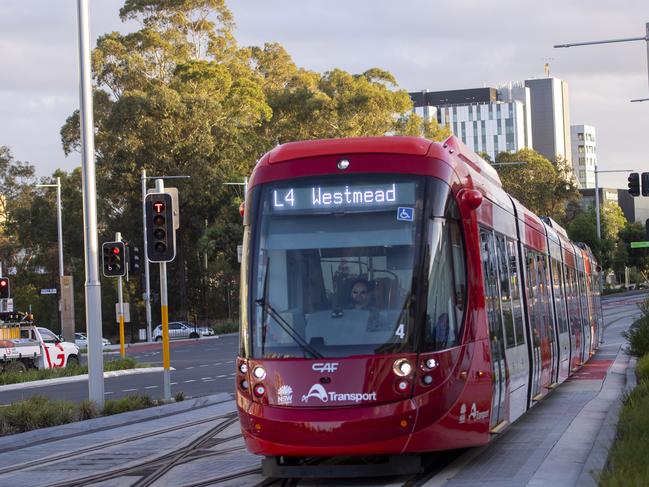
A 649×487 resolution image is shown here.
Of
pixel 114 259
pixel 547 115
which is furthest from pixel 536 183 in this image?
pixel 547 115

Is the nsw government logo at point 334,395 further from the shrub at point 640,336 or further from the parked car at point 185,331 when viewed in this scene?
the parked car at point 185,331

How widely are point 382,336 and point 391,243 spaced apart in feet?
2.91

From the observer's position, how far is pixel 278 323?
10648 millimetres

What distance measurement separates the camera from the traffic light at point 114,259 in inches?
987

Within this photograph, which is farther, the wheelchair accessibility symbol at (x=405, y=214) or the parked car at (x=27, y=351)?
the parked car at (x=27, y=351)

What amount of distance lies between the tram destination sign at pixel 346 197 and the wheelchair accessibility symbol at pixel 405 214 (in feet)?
0.18

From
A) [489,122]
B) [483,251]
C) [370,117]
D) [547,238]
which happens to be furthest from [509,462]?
[489,122]

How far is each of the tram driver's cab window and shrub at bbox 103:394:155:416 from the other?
980cm

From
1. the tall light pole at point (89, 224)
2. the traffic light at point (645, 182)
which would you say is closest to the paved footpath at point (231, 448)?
the tall light pole at point (89, 224)

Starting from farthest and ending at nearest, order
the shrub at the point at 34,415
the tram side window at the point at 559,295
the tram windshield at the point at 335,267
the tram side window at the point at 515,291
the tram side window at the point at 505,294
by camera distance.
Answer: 1. the tram side window at the point at 559,295
2. the shrub at the point at 34,415
3. the tram side window at the point at 515,291
4. the tram side window at the point at 505,294
5. the tram windshield at the point at 335,267

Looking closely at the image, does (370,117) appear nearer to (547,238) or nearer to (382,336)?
(547,238)

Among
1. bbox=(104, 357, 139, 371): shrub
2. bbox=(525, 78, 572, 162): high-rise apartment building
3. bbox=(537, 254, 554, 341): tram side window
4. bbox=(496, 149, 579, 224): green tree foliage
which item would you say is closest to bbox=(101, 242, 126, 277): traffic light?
bbox=(537, 254, 554, 341): tram side window

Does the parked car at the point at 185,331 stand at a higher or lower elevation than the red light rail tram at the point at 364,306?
lower

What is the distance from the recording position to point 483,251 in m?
12.0
